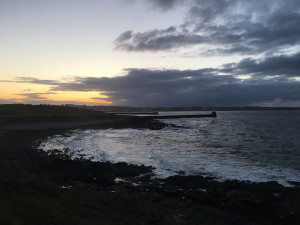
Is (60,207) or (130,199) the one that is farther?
(130,199)

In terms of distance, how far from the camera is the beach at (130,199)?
28.1ft

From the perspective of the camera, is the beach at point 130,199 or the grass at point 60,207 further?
the beach at point 130,199

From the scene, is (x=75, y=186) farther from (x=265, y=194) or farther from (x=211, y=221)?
(x=265, y=194)

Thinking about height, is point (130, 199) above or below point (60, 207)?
below

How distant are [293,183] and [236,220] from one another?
8380 millimetres

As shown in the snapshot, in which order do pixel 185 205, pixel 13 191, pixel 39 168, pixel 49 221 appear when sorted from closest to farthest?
pixel 49 221 → pixel 13 191 → pixel 185 205 → pixel 39 168

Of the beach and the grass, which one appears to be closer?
the grass

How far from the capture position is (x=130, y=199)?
12.9m

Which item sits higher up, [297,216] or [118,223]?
[118,223]

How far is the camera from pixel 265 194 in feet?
46.1

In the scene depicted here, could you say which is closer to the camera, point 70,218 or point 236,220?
point 70,218

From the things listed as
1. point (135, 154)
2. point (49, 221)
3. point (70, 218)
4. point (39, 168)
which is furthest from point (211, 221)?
point (135, 154)

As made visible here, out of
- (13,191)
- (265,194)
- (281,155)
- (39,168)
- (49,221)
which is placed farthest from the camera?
(281,155)

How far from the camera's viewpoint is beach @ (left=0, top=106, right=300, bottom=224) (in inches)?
338
